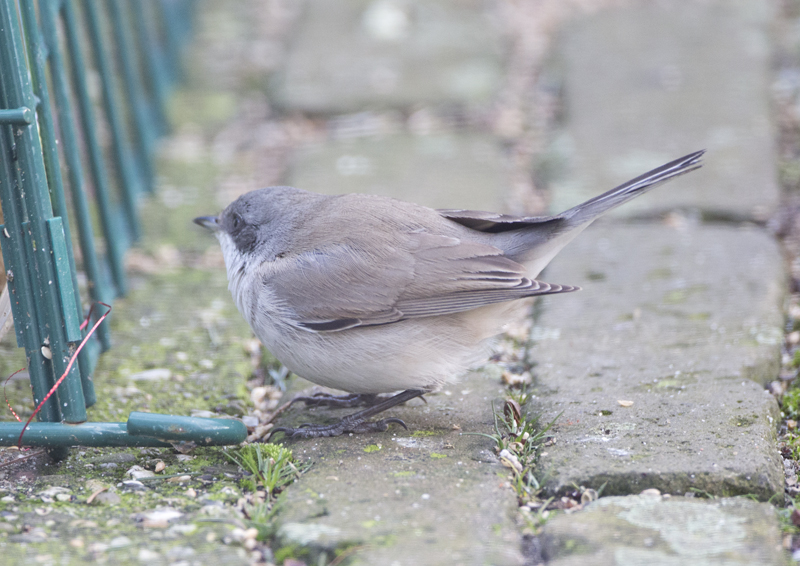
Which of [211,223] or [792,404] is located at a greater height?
[211,223]

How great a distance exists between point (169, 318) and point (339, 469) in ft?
5.44

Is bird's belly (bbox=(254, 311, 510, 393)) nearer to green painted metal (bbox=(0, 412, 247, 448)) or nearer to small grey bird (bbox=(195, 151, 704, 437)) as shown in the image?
small grey bird (bbox=(195, 151, 704, 437))

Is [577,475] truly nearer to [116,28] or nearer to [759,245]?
[759,245]

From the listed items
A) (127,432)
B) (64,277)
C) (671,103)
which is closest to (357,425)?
(127,432)

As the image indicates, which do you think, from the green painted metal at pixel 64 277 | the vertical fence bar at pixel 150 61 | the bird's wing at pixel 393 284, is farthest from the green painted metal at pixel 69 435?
the vertical fence bar at pixel 150 61

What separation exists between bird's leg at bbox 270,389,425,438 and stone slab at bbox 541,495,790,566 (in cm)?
95

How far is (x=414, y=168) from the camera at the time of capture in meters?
5.50

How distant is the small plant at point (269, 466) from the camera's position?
293 cm

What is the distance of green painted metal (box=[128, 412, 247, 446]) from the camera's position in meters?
2.93

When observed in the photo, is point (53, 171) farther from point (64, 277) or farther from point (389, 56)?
point (389, 56)

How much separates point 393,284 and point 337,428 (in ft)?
1.98

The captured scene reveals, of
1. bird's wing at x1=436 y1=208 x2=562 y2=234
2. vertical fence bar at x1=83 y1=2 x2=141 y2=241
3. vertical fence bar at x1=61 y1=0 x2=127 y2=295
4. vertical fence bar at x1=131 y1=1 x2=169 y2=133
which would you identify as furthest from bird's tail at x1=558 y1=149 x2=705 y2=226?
vertical fence bar at x1=131 y1=1 x2=169 y2=133

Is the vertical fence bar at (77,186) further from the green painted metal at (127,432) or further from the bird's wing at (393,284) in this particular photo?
the bird's wing at (393,284)

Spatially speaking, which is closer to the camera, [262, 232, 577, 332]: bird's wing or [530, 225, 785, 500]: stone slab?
[530, 225, 785, 500]: stone slab
